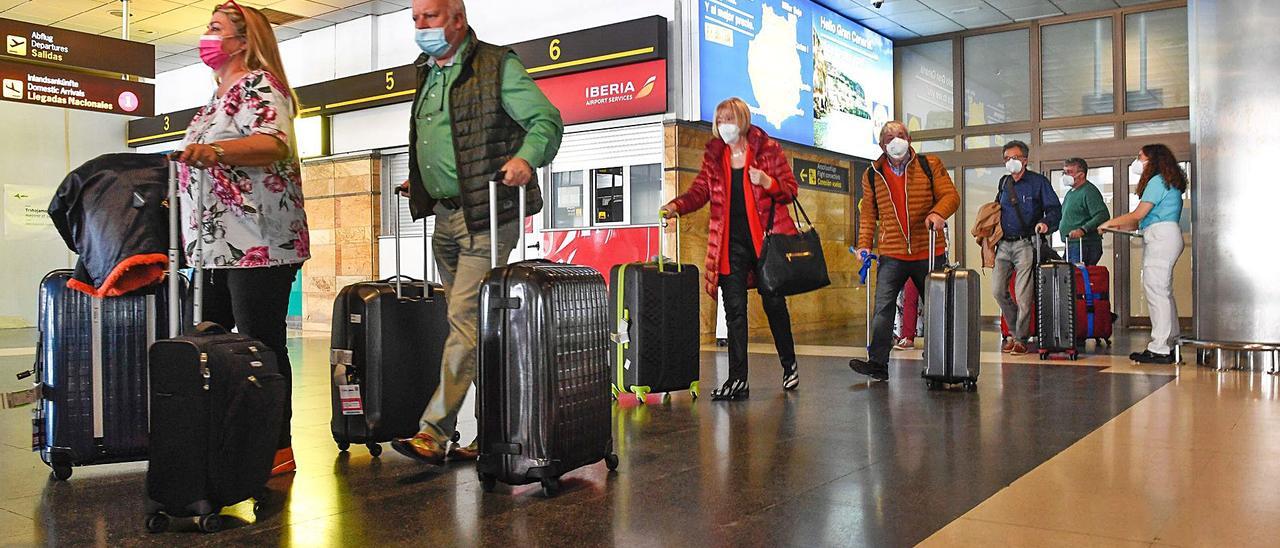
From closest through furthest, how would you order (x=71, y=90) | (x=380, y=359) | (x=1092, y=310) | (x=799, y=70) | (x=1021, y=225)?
(x=380, y=359)
(x=1021, y=225)
(x=1092, y=310)
(x=71, y=90)
(x=799, y=70)

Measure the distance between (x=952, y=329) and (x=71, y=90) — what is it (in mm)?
8632

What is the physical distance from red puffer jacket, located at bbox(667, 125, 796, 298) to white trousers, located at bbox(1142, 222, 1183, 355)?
3535 mm

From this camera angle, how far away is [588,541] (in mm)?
2479

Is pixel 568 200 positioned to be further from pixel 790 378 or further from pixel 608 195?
pixel 790 378

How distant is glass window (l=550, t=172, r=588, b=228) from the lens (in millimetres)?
10633

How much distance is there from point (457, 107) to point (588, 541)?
158cm

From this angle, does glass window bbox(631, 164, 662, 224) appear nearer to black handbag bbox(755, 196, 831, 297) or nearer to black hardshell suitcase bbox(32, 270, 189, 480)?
black handbag bbox(755, 196, 831, 297)

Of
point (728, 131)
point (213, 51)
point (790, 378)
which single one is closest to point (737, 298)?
point (790, 378)

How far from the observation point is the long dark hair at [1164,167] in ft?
23.9

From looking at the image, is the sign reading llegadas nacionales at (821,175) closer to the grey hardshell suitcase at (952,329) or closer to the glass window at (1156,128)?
the glass window at (1156,128)

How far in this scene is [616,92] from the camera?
9961 millimetres

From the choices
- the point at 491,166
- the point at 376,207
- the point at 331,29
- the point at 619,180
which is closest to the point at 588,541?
the point at 491,166

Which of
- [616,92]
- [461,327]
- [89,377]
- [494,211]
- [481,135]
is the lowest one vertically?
[89,377]

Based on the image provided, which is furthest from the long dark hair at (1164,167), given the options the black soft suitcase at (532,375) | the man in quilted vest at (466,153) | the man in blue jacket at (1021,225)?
the black soft suitcase at (532,375)
